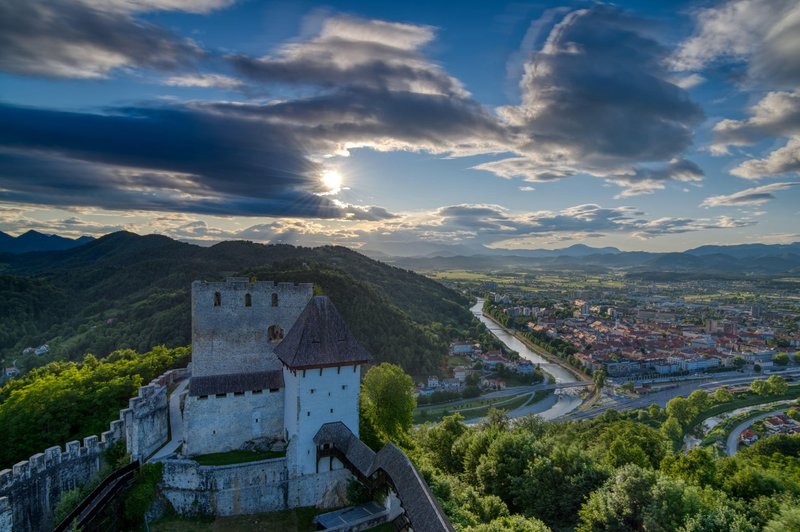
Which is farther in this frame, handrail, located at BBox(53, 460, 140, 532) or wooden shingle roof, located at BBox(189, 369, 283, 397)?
wooden shingle roof, located at BBox(189, 369, 283, 397)

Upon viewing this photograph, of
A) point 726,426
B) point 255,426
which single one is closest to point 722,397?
point 726,426

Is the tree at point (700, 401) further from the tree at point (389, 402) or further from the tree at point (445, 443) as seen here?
the tree at point (389, 402)

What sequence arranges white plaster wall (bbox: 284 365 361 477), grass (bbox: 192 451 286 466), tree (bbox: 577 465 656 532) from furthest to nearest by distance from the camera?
1. white plaster wall (bbox: 284 365 361 477)
2. grass (bbox: 192 451 286 466)
3. tree (bbox: 577 465 656 532)

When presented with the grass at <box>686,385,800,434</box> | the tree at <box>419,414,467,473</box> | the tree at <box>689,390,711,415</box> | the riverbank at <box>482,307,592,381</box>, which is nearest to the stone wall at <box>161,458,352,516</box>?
the tree at <box>419,414,467,473</box>

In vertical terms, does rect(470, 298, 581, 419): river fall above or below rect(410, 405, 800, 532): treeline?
below

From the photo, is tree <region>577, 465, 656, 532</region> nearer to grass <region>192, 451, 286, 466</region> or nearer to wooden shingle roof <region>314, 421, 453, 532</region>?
wooden shingle roof <region>314, 421, 453, 532</region>

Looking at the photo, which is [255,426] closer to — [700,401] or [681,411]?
[681,411]
